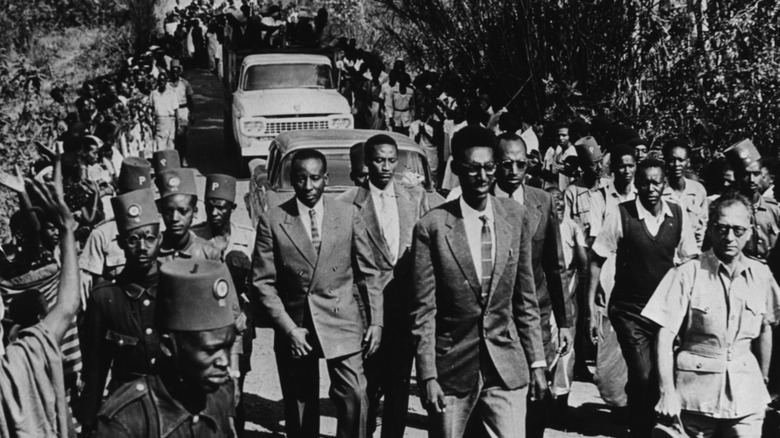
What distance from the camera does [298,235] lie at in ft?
25.2

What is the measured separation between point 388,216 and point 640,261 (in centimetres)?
167

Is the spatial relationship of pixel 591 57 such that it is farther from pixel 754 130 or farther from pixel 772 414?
pixel 772 414

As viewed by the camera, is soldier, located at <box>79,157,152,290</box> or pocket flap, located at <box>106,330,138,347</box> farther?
soldier, located at <box>79,157,152,290</box>

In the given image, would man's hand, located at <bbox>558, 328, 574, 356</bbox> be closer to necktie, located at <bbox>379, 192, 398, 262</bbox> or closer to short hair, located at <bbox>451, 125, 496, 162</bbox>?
necktie, located at <bbox>379, 192, 398, 262</bbox>

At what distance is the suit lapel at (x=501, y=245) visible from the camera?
21.7ft

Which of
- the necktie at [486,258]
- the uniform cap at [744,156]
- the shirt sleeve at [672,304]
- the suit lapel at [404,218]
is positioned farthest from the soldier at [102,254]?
the uniform cap at [744,156]

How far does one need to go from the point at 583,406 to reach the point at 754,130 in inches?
179

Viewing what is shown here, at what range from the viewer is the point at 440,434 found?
655 centimetres

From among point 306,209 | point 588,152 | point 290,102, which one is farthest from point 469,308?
point 290,102

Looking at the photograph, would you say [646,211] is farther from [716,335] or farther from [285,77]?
[285,77]

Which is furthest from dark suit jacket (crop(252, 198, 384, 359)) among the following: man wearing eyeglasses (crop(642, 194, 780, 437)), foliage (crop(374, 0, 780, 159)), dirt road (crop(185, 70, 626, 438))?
foliage (crop(374, 0, 780, 159))

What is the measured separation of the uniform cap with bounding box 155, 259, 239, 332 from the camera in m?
4.48

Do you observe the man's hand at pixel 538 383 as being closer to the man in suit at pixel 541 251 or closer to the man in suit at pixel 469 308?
the man in suit at pixel 469 308

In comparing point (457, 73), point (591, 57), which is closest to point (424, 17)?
A: point (457, 73)
